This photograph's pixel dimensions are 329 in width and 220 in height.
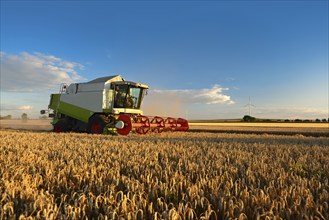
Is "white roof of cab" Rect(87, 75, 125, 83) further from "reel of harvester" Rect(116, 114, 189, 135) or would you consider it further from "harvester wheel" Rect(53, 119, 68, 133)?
"harvester wheel" Rect(53, 119, 68, 133)

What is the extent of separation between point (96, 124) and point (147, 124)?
2.83m

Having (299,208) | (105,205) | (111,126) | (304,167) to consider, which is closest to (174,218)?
(105,205)

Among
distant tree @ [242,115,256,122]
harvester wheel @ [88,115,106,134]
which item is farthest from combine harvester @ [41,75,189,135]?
distant tree @ [242,115,256,122]

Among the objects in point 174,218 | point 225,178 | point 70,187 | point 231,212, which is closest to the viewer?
point 174,218

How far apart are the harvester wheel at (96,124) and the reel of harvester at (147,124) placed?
4.09 feet

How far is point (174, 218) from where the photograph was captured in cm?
185

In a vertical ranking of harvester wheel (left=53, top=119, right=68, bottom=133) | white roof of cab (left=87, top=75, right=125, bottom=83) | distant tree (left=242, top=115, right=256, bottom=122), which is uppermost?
white roof of cab (left=87, top=75, right=125, bottom=83)

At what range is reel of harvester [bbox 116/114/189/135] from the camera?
494 inches

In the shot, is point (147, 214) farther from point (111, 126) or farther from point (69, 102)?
point (69, 102)

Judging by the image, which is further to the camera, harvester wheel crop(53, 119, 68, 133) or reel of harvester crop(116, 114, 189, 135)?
harvester wheel crop(53, 119, 68, 133)

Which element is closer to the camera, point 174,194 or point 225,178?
point 174,194

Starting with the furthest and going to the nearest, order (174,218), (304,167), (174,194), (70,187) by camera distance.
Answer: (304,167), (70,187), (174,194), (174,218)

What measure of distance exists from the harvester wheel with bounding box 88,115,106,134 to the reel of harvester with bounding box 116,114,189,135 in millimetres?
1246

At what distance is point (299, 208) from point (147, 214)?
1.22 meters
